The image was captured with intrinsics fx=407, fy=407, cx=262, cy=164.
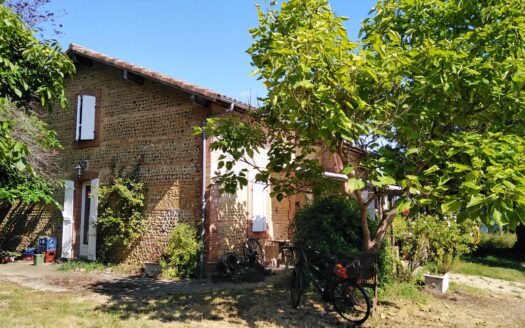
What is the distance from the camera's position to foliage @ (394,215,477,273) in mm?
8805

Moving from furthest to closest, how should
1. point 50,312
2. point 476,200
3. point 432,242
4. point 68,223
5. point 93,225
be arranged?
point 68,223
point 93,225
point 432,242
point 50,312
point 476,200

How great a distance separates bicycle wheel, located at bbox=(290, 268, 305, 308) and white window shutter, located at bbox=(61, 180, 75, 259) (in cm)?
786

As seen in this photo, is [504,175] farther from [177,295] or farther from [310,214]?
[177,295]

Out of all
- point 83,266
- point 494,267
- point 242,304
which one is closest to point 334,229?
point 242,304

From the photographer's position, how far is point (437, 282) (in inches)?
332

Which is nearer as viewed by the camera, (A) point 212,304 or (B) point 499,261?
(A) point 212,304

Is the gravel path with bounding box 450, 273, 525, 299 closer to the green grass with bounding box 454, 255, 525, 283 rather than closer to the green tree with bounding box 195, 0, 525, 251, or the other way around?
the green grass with bounding box 454, 255, 525, 283

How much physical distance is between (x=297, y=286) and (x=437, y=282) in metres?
3.59

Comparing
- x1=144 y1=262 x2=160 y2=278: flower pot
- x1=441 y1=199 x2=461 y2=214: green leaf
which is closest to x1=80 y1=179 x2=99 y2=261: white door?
x1=144 y1=262 x2=160 y2=278: flower pot

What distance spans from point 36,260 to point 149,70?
6156 millimetres

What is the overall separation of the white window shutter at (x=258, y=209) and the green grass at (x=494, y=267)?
4.88m

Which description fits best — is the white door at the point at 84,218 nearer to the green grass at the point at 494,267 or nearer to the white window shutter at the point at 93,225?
the white window shutter at the point at 93,225

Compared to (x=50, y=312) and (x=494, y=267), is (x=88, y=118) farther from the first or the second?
(x=494, y=267)

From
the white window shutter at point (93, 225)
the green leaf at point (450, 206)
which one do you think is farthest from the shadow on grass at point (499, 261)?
the white window shutter at point (93, 225)
